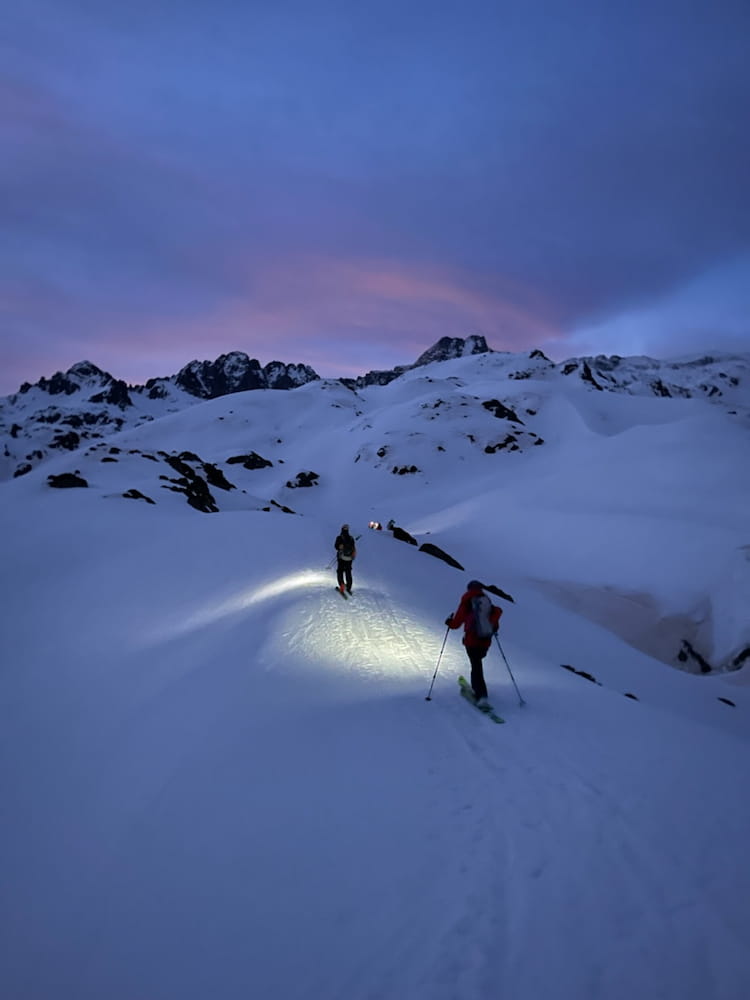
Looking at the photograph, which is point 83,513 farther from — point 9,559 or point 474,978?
point 474,978

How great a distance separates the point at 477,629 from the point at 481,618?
0.69 feet

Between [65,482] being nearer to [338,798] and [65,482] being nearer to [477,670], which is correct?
[477,670]

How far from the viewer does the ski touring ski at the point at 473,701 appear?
777 cm

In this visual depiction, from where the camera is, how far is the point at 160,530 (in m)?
22.9

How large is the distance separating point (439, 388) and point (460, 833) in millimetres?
111854

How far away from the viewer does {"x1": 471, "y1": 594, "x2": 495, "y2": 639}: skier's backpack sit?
26.4 feet

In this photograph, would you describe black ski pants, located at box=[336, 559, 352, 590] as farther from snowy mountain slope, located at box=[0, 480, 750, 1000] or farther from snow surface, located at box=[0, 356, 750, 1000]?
snowy mountain slope, located at box=[0, 480, 750, 1000]

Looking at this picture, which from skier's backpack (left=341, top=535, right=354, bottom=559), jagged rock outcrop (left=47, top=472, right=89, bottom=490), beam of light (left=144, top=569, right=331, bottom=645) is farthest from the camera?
jagged rock outcrop (left=47, top=472, right=89, bottom=490)

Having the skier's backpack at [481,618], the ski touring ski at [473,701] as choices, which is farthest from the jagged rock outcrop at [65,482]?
the skier's backpack at [481,618]

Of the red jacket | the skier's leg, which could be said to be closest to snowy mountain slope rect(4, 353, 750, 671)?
the skier's leg

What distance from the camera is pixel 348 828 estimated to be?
5.00 metres

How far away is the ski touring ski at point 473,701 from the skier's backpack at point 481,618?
4.14ft

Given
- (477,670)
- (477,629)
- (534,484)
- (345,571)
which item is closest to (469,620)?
(477,629)

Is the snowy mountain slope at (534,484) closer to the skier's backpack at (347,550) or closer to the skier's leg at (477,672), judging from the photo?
the skier's backpack at (347,550)
